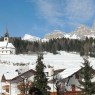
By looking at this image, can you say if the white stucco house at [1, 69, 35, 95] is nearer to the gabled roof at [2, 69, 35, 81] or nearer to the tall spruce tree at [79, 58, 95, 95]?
the gabled roof at [2, 69, 35, 81]

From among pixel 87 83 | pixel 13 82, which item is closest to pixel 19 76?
pixel 13 82

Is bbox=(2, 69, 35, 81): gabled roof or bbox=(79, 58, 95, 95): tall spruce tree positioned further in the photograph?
bbox=(2, 69, 35, 81): gabled roof

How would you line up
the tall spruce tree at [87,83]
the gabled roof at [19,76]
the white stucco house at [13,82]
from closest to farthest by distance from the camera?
the tall spruce tree at [87,83] < the white stucco house at [13,82] < the gabled roof at [19,76]

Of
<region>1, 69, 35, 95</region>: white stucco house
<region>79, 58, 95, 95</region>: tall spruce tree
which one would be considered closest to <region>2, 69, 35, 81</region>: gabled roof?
<region>1, 69, 35, 95</region>: white stucco house

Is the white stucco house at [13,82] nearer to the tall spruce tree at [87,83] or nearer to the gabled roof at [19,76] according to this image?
the gabled roof at [19,76]

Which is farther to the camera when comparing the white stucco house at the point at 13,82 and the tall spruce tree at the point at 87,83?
the white stucco house at the point at 13,82

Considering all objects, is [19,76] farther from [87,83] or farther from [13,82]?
[87,83]

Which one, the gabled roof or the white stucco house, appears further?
the gabled roof

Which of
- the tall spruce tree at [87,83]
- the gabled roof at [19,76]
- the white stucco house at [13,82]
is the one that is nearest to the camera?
the tall spruce tree at [87,83]

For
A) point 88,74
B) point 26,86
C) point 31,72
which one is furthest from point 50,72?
point 88,74

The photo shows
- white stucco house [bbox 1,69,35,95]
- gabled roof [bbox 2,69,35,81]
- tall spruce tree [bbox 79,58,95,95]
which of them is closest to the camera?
tall spruce tree [bbox 79,58,95,95]

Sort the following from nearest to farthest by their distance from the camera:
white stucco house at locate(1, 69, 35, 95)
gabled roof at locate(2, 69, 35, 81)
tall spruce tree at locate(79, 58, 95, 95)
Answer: tall spruce tree at locate(79, 58, 95, 95) < white stucco house at locate(1, 69, 35, 95) < gabled roof at locate(2, 69, 35, 81)

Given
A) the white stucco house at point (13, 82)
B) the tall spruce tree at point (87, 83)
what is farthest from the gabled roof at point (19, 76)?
the tall spruce tree at point (87, 83)

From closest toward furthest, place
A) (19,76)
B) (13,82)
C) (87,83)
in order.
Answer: (87,83), (19,76), (13,82)
